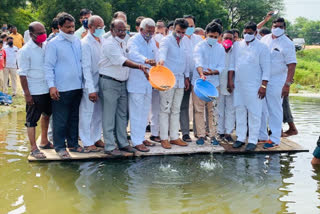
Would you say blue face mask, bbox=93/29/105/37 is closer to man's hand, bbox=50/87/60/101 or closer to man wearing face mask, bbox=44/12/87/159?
man wearing face mask, bbox=44/12/87/159

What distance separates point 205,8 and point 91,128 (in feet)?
130

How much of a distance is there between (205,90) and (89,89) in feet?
5.95

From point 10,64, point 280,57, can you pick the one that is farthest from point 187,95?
point 10,64

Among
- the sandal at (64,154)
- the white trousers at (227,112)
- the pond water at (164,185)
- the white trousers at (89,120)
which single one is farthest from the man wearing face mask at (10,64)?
the white trousers at (227,112)

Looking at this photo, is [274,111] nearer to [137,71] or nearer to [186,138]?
[186,138]

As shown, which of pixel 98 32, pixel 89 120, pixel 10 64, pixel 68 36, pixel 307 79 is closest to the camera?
pixel 68 36

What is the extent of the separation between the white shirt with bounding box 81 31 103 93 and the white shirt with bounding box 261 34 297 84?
2914mm

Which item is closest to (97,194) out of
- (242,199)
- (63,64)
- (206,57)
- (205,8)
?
(242,199)

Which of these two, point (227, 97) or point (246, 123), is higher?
point (227, 97)

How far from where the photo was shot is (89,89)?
17.8 feet

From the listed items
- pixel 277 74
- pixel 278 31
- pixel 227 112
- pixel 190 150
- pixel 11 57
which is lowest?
pixel 190 150

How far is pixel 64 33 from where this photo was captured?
5.32 meters

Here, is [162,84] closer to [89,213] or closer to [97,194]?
[97,194]

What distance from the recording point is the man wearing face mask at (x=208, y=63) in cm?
619
